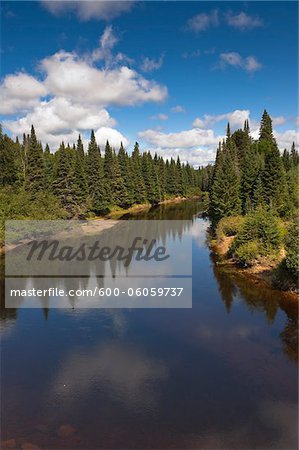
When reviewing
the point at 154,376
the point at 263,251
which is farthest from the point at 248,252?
the point at 154,376

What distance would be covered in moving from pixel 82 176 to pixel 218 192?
26.6 meters

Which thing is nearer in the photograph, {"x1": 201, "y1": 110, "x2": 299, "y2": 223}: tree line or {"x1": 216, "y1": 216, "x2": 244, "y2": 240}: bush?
{"x1": 216, "y1": 216, "x2": 244, "y2": 240}: bush

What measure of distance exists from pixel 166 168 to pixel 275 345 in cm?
10879

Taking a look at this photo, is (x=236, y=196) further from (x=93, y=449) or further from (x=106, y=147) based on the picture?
(x=93, y=449)

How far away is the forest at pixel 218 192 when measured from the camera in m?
37.3

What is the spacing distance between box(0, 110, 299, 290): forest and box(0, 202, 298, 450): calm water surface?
7.76 metres

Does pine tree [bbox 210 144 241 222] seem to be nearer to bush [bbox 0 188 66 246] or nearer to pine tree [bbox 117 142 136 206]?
bush [bbox 0 188 66 246]

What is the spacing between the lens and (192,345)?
939 inches

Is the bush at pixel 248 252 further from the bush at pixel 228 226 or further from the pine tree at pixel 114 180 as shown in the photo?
the pine tree at pixel 114 180

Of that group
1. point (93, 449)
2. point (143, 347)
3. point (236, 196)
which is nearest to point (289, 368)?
point (143, 347)

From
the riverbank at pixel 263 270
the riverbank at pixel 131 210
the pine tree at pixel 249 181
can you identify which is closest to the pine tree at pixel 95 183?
the riverbank at pixel 131 210

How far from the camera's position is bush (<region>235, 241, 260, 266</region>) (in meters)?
36.7

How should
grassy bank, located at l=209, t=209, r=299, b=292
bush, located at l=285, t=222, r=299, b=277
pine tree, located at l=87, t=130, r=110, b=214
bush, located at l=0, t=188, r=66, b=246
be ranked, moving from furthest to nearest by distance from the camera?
pine tree, located at l=87, t=130, r=110, b=214 < bush, located at l=0, t=188, r=66, b=246 < grassy bank, located at l=209, t=209, r=299, b=292 < bush, located at l=285, t=222, r=299, b=277

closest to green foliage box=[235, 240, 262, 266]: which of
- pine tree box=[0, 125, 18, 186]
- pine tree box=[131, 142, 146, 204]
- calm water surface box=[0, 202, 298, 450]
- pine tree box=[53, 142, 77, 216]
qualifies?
calm water surface box=[0, 202, 298, 450]
